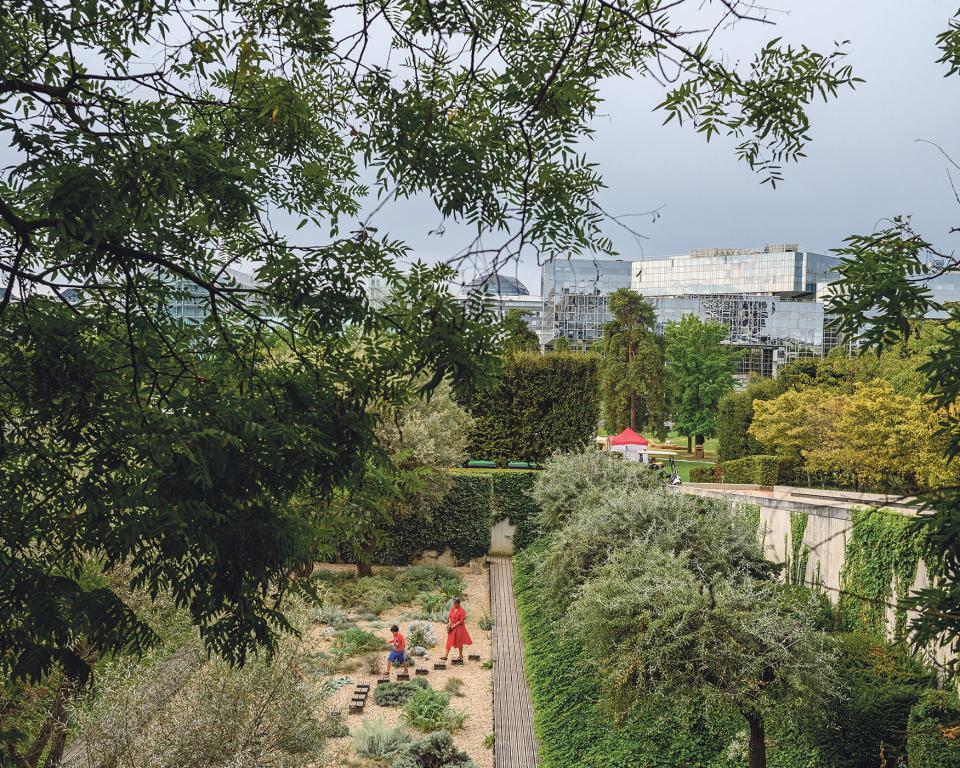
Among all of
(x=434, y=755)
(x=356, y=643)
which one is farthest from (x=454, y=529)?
(x=434, y=755)

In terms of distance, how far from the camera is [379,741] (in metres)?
12.4

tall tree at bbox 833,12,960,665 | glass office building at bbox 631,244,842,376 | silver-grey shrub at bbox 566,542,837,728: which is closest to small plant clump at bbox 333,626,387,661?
silver-grey shrub at bbox 566,542,837,728

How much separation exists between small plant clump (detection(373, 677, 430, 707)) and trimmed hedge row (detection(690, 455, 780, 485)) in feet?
67.0

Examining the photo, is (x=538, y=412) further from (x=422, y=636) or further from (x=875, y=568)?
(x=875, y=568)

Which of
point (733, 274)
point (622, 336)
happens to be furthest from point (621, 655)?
point (733, 274)

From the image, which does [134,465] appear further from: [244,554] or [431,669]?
[431,669]

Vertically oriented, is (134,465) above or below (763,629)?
above

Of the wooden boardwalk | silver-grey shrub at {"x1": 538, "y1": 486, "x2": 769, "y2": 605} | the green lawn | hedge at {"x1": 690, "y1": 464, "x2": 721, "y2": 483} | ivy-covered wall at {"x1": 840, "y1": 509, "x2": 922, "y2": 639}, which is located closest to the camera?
ivy-covered wall at {"x1": 840, "y1": 509, "x2": 922, "y2": 639}

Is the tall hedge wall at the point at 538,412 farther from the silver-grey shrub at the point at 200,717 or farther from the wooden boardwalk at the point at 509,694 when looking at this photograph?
the silver-grey shrub at the point at 200,717

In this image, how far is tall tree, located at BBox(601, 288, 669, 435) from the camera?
40.9 m

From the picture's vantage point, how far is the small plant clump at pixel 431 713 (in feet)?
43.7

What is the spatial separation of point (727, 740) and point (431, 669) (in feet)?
23.9

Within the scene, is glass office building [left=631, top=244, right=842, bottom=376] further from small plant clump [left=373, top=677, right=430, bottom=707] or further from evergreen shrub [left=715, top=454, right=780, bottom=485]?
small plant clump [left=373, top=677, right=430, bottom=707]

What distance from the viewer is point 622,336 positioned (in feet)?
139
